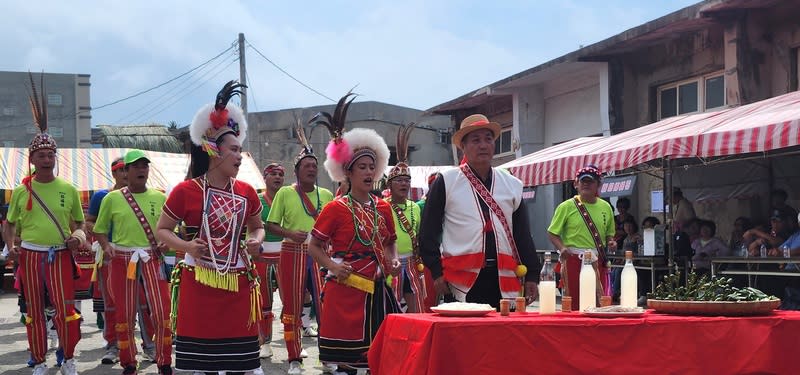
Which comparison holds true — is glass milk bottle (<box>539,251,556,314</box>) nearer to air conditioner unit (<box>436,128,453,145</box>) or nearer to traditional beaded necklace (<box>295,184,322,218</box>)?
traditional beaded necklace (<box>295,184,322,218</box>)

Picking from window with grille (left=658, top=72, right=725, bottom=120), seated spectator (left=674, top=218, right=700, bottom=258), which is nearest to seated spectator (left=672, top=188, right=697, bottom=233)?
seated spectator (left=674, top=218, right=700, bottom=258)

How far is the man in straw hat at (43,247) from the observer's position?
9000 mm

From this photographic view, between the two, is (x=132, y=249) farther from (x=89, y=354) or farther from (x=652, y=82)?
(x=652, y=82)

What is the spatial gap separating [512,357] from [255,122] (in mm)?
36762

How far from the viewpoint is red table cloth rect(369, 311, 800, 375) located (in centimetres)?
456

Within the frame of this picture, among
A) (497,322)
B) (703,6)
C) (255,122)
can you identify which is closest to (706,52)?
(703,6)

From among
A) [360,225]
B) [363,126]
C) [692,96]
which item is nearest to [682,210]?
[692,96]

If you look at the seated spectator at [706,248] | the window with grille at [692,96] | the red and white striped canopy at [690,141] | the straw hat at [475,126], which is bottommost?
the seated spectator at [706,248]

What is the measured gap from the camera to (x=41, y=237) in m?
9.07

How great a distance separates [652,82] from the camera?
1916 centimetres

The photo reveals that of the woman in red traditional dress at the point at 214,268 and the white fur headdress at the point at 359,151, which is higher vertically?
the white fur headdress at the point at 359,151

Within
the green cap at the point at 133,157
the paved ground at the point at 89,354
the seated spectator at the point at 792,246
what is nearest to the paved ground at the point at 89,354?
the paved ground at the point at 89,354

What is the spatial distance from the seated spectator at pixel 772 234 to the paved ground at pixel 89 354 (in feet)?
19.5

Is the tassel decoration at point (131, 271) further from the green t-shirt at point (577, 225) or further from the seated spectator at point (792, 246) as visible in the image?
the seated spectator at point (792, 246)
